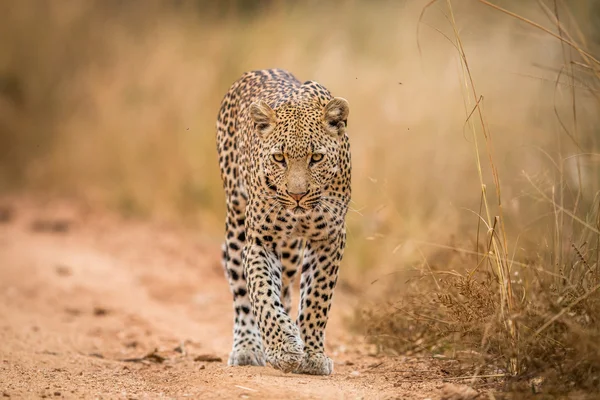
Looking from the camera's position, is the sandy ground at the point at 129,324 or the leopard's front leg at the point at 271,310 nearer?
the sandy ground at the point at 129,324

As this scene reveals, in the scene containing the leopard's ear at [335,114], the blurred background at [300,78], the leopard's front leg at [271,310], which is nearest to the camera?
the leopard's front leg at [271,310]

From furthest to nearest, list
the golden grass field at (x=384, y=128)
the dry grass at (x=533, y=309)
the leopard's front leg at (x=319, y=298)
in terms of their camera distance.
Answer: the leopard's front leg at (x=319, y=298) → the golden grass field at (x=384, y=128) → the dry grass at (x=533, y=309)

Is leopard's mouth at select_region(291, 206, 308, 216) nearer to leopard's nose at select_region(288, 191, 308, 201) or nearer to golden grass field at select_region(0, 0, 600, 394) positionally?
leopard's nose at select_region(288, 191, 308, 201)

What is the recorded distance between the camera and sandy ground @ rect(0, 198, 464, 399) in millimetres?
5492

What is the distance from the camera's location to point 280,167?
19.2 ft

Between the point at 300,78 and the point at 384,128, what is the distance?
64.3 inches

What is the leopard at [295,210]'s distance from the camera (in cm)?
582

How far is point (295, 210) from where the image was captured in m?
5.79

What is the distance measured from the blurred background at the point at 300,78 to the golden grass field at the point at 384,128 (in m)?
0.03

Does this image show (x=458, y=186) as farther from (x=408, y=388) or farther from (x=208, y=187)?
(x=408, y=388)

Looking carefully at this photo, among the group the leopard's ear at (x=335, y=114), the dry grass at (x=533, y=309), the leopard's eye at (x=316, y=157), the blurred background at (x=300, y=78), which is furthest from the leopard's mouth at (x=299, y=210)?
the blurred background at (x=300, y=78)

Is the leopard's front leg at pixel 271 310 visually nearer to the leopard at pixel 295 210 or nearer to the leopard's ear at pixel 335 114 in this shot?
the leopard at pixel 295 210

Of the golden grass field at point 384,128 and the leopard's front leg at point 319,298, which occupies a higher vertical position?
the golden grass field at point 384,128

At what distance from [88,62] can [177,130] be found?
3.48 meters
